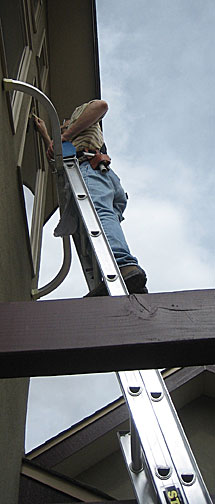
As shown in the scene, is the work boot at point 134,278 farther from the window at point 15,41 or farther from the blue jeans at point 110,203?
the window at point 15,41

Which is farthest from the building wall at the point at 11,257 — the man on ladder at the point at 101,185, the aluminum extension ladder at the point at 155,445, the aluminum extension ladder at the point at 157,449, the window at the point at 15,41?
the aluminum extension ladder at the point at 157,449

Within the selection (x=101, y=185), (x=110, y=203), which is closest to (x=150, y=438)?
(x=110, y=203)

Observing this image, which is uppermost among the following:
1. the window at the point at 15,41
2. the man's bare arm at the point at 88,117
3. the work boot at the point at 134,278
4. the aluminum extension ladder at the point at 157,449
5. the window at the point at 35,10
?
the window at the point at 35,10

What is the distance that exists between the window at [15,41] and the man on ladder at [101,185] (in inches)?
16.2

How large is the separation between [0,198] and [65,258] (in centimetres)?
128

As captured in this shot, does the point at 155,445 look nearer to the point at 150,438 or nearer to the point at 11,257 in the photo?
the point at 150,438

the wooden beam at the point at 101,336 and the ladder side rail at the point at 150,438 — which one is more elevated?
the wooden beam at the point at 101,336

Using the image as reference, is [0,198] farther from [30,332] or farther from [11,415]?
[30,332]

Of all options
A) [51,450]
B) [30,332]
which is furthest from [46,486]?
[30,332]

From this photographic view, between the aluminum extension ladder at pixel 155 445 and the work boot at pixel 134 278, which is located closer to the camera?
the aluminum extension ladder at pixel 155 445

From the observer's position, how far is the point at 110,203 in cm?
338

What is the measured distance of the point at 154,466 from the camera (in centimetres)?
152

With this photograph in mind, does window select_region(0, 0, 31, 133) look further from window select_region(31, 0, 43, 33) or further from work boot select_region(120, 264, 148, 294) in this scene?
work boot select_region(120, 264, 148, 294)

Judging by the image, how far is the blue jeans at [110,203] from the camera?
2.67 meters
